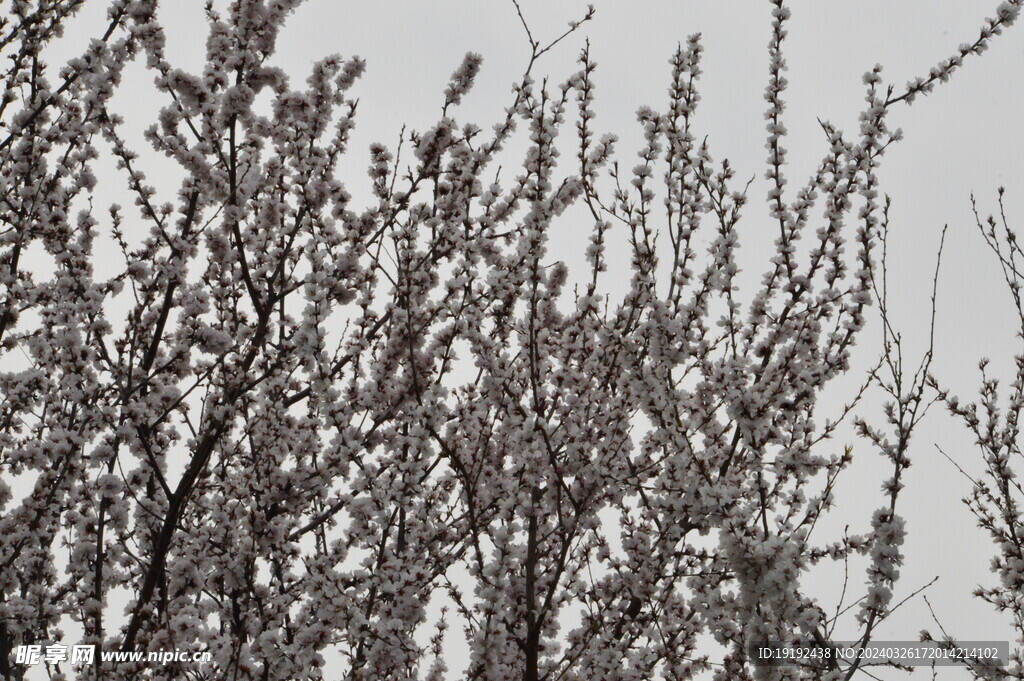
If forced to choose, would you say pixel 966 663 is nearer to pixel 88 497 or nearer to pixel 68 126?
pixel 88 497

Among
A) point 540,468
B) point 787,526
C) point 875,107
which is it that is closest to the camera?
point 787,526

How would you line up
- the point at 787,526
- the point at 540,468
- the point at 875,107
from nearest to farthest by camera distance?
the point at 787,526
the point at 540,468
the point at 875,107

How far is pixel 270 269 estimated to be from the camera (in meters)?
5.72

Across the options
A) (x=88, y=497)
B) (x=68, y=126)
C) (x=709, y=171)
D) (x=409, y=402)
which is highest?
(x=68, y=126)

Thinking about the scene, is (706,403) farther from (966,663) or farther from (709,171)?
(966,663)

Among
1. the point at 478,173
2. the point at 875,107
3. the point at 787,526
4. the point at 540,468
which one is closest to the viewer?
the point at 787,526

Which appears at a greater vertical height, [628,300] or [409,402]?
[628,300]

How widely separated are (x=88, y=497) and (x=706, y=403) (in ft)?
12.4

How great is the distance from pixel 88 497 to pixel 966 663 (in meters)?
5.35

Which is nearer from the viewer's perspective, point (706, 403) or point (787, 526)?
point (787, 526)

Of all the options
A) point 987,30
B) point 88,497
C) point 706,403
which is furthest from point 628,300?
point 88,497

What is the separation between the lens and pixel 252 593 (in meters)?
5.20

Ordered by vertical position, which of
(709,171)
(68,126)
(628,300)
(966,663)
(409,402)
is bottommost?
(966,663)

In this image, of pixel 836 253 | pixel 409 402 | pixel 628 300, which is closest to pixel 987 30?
pixel 836 253
